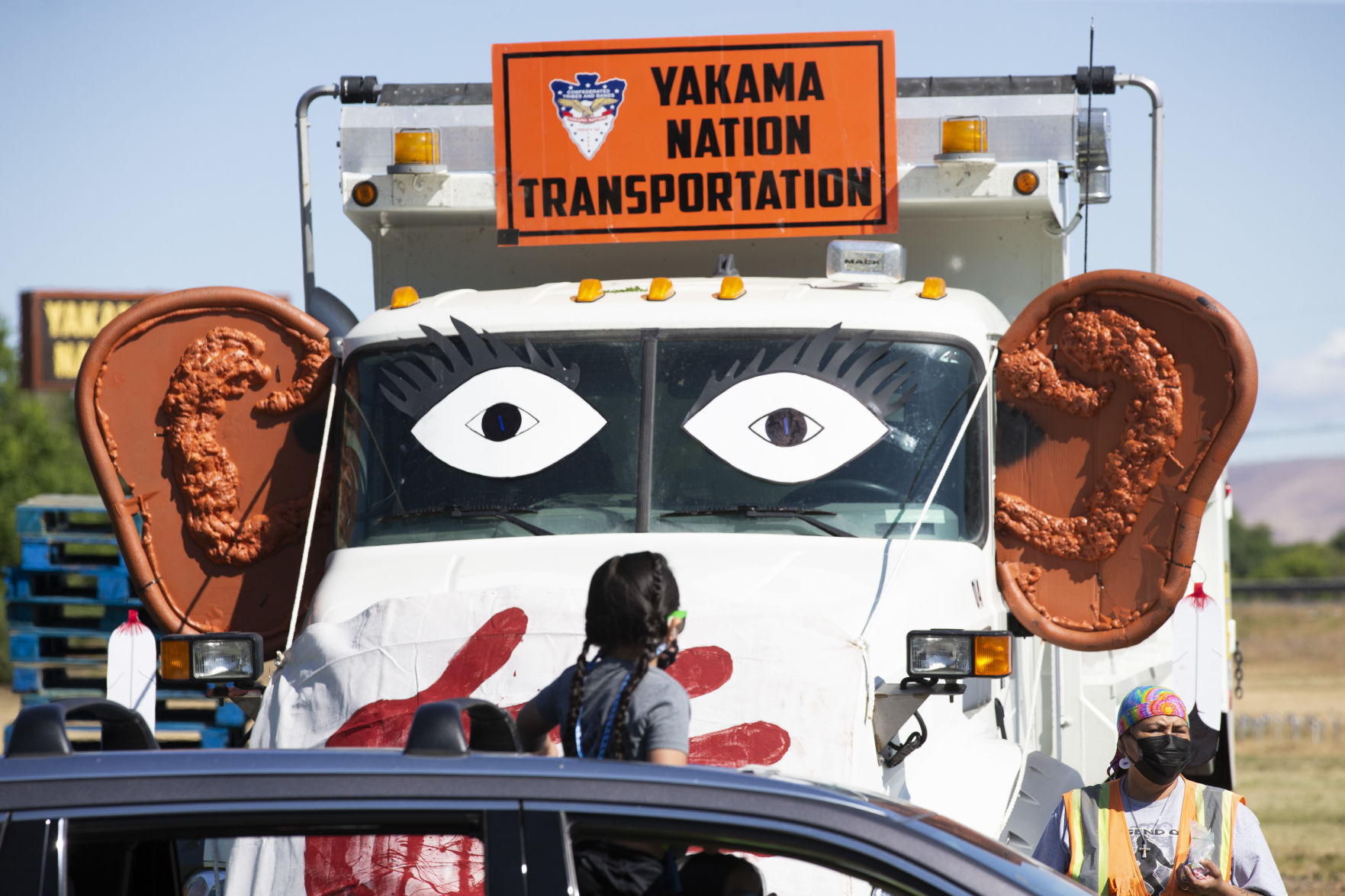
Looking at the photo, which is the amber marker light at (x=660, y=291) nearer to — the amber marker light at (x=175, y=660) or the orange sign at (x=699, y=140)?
the orange sign at (x=699, y=140)

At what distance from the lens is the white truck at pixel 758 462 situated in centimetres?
444

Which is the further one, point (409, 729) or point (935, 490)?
point (935, 490)

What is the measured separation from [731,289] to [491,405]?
0.95 m

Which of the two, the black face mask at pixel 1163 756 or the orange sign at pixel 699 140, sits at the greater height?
the orange sign at pixel 699 140

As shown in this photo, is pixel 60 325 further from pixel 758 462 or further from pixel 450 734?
pixel 450 734

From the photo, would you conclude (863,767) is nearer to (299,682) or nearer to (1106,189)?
(299,682)

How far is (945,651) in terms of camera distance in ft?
14.3

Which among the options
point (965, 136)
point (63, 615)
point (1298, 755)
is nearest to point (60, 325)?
point (63, 615)

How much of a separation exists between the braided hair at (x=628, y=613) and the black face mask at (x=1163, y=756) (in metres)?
1.70

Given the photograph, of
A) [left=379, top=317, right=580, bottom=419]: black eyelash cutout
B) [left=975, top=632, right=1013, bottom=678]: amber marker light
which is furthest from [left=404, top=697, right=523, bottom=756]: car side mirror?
[left=379, top=317, right=580, bottom=419]: black eyelash cutout

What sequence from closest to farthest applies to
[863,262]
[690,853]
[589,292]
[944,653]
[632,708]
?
[690,853] < [632,708] < [944,653] < [589,292] < [863,262]

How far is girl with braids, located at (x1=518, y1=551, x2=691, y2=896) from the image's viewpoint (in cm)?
336

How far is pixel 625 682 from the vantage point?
11.2 feet

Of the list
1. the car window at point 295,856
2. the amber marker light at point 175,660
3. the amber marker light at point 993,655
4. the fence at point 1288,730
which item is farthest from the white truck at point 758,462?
the fence at point 1288,730
